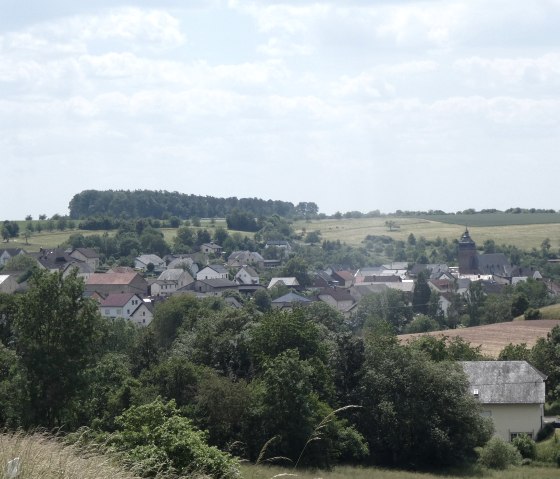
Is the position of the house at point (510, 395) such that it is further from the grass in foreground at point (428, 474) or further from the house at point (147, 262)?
the house at point (147, 262)

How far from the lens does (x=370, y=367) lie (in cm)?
3459

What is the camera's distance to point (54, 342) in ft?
87.8

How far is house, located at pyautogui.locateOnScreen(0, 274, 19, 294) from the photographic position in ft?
292

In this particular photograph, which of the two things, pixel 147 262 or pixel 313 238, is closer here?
pixel 147 262

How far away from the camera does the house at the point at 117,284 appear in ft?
328

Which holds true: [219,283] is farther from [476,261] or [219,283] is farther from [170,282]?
[476,261]

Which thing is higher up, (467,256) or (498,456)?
(467,256)

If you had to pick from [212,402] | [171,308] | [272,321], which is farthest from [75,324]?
[171,308]

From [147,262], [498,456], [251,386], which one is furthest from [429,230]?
[251,386]

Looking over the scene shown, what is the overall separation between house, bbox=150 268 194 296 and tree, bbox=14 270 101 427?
252 feet

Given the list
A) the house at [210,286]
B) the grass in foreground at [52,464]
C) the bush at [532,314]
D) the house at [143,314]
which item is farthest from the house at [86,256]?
the grass in foreground at [52,464]

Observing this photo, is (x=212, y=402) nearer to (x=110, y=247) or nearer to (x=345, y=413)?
(x=345, y=413)

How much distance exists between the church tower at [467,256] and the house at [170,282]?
3844cm

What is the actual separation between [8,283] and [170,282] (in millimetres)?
21625
